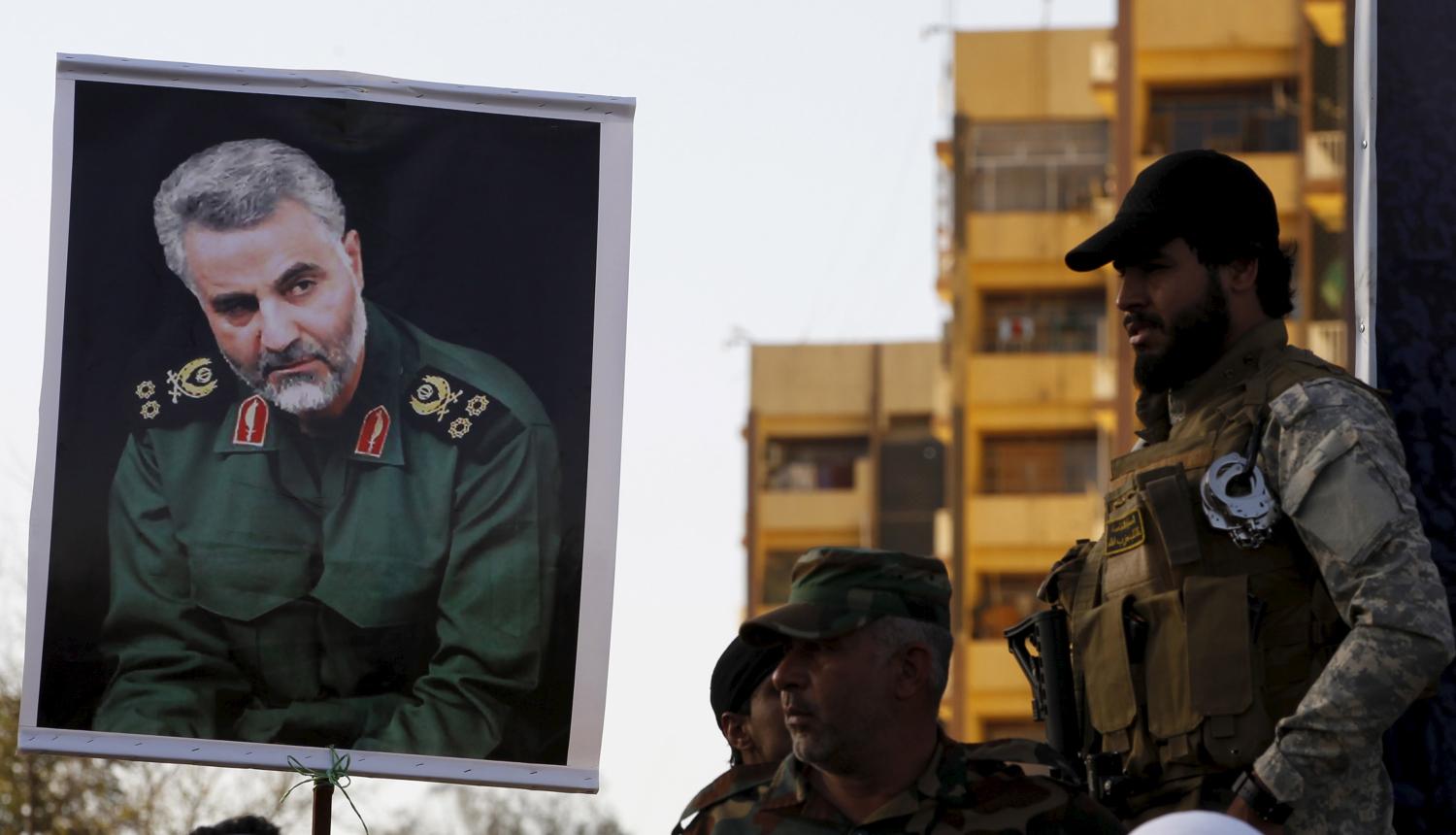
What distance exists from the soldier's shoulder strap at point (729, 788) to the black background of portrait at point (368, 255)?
97cm

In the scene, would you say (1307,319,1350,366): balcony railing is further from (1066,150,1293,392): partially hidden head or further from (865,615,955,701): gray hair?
(865,615,955,701): gray hair

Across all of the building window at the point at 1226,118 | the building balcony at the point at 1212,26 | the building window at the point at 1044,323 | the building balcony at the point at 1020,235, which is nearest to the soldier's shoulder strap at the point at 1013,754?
the building window at the point at 1226,118

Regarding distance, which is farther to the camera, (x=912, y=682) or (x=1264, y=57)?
(x=1264, y=57)

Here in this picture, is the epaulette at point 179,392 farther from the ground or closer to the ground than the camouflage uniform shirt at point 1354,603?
farther from the ground

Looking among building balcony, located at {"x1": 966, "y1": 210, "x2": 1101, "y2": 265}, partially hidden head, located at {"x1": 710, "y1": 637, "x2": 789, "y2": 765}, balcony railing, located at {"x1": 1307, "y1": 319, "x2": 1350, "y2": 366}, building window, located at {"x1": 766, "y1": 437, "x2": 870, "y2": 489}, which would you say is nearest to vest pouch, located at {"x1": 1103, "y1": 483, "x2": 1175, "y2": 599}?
partially hidden head, located at {"x1": 710, "y1": 637, "x2": 789, "y2": 765}

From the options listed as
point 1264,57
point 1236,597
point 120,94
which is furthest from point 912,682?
point 1264,57

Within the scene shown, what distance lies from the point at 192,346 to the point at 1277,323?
8.01ft

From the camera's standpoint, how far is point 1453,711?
573cm

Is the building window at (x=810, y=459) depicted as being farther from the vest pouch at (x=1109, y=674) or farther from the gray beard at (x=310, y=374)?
the vest pouch at (x=1109, y=674)

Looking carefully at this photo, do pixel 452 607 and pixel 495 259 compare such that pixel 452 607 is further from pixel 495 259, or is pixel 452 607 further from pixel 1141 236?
pixel 1141 236

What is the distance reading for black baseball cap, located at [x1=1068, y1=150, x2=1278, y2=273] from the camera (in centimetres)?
515

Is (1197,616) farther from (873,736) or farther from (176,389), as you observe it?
(176,389)

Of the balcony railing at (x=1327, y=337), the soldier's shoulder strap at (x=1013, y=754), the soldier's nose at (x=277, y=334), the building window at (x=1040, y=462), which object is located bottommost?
the soldier's shoulder strap at (x=1013, y=754)

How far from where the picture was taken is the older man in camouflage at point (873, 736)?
4879 millimetres
